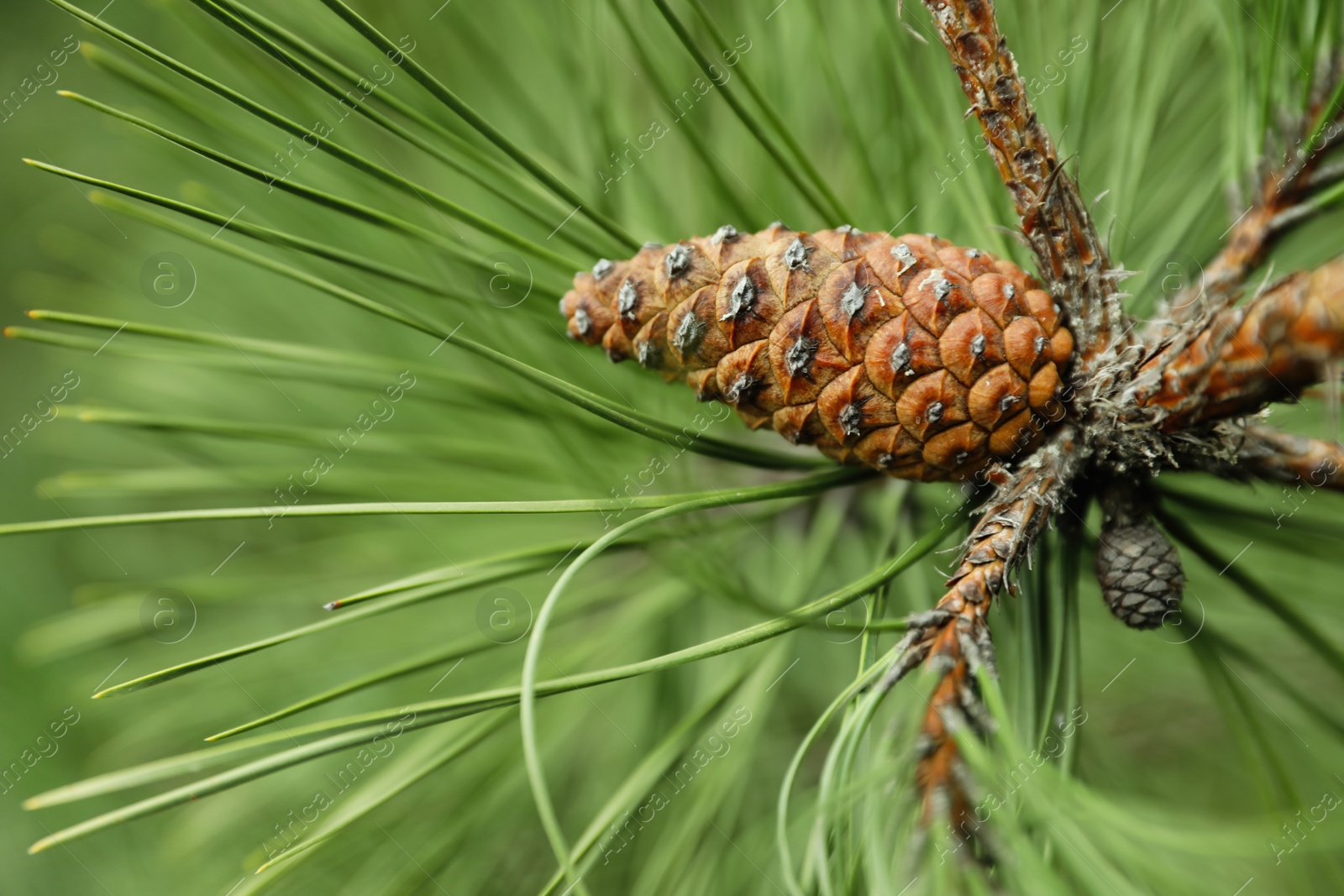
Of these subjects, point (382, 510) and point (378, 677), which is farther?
point (378, 677)

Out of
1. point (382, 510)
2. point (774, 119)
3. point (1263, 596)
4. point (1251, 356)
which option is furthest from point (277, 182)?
point (1263, 596)

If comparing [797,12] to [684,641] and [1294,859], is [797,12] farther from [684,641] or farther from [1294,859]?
[1294,859]

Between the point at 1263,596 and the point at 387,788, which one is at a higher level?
the point at 387,788

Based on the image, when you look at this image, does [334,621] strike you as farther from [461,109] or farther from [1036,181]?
[1036,181]

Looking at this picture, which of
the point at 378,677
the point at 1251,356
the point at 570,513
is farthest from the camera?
the point at 570,513

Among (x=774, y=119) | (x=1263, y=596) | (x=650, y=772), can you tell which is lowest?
(x=1263, y=596)

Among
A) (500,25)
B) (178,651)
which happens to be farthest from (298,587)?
(500,25)
